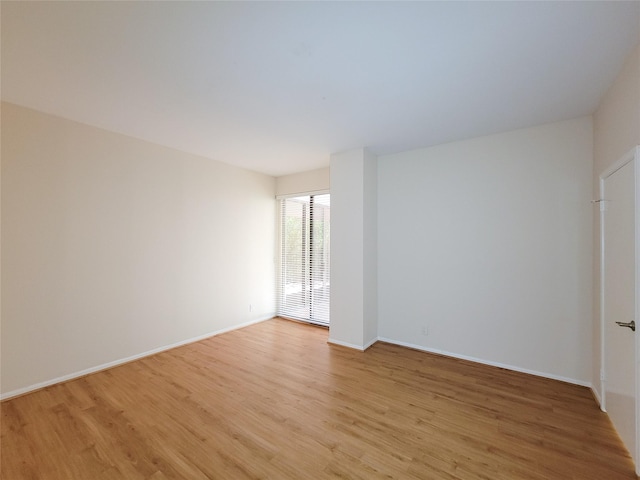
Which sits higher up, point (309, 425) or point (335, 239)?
point (335, 239)

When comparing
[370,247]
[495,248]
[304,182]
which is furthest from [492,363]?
[304,182]

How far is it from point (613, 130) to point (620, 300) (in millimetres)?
1420

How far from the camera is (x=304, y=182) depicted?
505cm

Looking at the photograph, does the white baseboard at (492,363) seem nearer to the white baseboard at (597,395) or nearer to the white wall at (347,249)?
the white baseboard at (597,395)

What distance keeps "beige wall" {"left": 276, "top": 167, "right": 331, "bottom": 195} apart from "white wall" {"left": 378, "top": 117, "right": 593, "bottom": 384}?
1.08 meters

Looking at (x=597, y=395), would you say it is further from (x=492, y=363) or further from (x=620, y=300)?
(x=620, y=300)

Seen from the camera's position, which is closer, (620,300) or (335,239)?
(620,300)

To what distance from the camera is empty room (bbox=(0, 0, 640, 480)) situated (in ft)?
5.78

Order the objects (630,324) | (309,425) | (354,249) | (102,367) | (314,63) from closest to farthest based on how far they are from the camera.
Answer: (630,324) < (314,63) < (309,425) < (102,367) < (354,249)

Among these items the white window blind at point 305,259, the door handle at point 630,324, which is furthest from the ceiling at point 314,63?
the white window blind at point 305,259

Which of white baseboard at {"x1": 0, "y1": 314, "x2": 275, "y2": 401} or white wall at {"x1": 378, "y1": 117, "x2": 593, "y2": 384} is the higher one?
white wall at {"x1": 378, "y1": 117, "x2": 593, "y2": 384}

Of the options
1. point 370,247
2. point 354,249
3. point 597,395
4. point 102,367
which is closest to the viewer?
point 597,395

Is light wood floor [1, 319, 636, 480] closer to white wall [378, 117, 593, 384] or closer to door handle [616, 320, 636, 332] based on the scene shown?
white wall [378, 117, 593, 384]

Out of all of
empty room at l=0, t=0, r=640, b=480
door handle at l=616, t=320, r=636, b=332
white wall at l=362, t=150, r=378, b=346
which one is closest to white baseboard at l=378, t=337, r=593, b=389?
empty room at l=0, t=0, r=640, b=480
